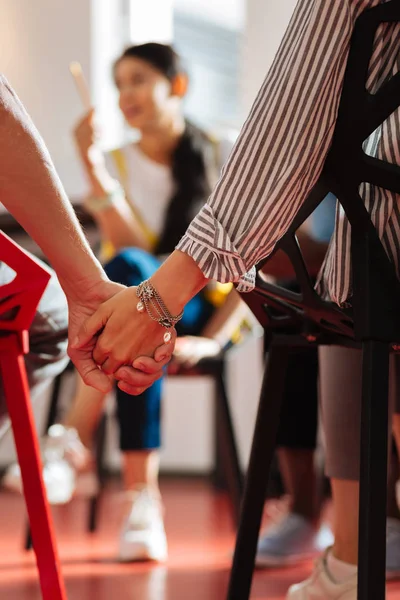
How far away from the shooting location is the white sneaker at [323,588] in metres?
0.98

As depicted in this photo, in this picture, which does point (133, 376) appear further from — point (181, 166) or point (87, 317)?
point (181, 166)

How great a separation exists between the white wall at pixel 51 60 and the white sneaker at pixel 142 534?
1.86 m

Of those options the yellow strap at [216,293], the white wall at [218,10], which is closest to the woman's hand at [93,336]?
the yellow strap at [216,293]

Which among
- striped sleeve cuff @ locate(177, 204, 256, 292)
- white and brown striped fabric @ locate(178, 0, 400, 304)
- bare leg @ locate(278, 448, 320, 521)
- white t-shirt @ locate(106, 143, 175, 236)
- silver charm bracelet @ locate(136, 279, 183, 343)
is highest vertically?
white and brown striped fabric @ locate(178, 0, 400, 304)

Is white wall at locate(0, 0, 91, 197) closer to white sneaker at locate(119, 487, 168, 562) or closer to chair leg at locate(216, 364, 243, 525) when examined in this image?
chair leg at locate(216, 364, 243, 525)

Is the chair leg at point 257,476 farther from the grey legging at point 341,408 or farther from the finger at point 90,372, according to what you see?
the finger at point 90,372

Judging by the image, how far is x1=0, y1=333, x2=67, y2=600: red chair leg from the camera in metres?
0.88

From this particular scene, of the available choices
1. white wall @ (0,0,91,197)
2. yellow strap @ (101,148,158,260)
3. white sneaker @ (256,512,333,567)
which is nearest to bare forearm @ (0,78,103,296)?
white sneaker @ (256,512,333,567)

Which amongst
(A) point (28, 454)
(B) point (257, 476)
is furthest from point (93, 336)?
(B) point (257, 476)

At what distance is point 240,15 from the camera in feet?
11.4

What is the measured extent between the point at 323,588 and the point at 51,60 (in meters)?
2.80

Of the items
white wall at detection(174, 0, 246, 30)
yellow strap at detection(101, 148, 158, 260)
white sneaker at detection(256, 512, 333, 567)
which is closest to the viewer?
white sneaker at detection(256, 512, 333, 567)

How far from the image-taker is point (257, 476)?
0.95m

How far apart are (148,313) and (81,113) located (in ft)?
8.74
